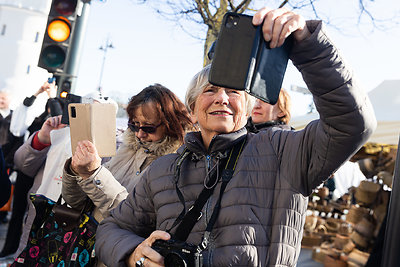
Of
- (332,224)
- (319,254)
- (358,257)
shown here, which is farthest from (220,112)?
(332,224)

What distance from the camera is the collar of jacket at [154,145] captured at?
2643mm

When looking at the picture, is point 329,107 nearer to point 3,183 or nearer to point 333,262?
point 3,183

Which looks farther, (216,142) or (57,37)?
(57,37)

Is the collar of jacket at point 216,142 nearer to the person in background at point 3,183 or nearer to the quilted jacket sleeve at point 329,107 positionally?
the quilted jacket sleeve at point 329,107

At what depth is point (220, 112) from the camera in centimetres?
176

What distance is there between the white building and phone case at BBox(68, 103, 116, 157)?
39633 millimetres

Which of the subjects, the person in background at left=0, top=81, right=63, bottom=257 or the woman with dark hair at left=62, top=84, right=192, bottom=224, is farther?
the person in background at left=0, top=81, right=63, bottom=257

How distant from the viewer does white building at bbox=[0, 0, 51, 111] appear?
130ft

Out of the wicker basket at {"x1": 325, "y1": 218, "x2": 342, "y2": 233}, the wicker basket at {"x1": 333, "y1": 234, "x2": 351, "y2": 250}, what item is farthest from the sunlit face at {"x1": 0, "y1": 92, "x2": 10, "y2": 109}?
the wicker basket at {"x1": 325, "y1": 218, "x2": 342, "y2": 233}

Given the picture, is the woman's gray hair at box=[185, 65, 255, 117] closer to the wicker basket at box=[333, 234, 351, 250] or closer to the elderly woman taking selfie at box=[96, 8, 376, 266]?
the elderly woman taking selfie at box=[96, 8, 376, 266]

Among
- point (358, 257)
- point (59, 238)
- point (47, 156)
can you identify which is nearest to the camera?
point (59, 238)

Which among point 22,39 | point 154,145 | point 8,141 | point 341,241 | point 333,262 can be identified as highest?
point 22,39

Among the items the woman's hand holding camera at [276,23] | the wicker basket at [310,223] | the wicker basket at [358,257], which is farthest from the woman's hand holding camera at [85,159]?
the wicker basket at [310,223]

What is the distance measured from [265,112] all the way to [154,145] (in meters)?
1.15
